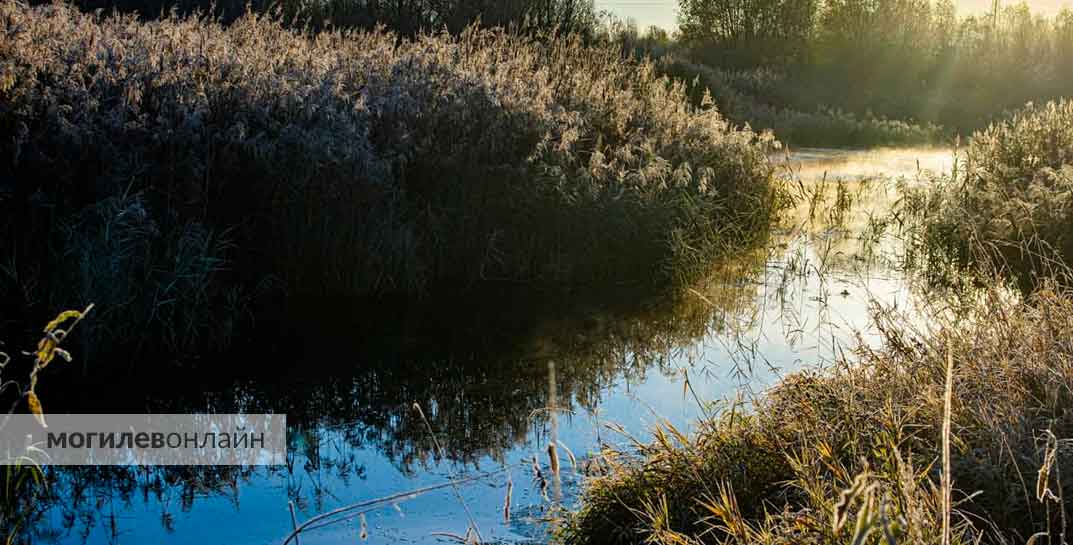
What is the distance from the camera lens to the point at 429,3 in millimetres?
18984

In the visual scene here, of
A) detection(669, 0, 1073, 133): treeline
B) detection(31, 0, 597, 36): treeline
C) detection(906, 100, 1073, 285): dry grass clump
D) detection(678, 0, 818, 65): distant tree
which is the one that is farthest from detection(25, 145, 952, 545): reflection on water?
detection(678, 0, 818, 65): distant tree

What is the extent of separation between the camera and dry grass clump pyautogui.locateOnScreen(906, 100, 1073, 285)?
26.9 ft

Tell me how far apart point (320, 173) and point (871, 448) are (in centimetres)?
512

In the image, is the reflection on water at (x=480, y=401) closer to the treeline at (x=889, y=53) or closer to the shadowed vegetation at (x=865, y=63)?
the shadowed vegetation at (x=865, y=63)

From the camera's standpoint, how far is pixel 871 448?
3480 millimetres

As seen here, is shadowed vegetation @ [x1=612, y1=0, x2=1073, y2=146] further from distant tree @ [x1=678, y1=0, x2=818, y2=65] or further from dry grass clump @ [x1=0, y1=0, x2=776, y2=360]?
dry grass clump @ [x1=0, y1=0, x2=776, y2=360]

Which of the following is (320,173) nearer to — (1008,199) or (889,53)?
(1008,199)

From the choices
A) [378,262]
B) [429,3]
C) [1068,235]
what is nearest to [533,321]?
[378,262]

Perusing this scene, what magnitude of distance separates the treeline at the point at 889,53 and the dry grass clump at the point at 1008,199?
15691mm

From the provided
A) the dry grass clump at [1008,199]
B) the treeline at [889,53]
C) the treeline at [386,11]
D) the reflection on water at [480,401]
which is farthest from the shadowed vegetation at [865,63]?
the reflection on water at [480,401]

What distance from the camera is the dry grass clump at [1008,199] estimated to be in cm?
821

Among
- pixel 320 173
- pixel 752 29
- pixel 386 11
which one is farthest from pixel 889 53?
pixel 320 173

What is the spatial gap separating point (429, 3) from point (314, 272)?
39.6 ft

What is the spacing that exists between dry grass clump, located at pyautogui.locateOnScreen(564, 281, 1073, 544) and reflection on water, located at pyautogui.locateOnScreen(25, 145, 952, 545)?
31 cm
